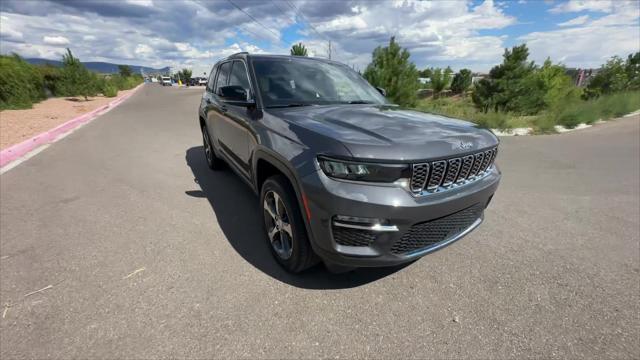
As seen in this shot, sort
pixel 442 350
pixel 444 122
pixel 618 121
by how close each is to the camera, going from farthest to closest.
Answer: pixel 618 121
pixel 444 122
pixel 442 350

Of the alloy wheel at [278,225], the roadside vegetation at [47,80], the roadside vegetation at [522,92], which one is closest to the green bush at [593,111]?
the roadside vegetation at [522,92]

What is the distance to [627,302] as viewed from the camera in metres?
2.24

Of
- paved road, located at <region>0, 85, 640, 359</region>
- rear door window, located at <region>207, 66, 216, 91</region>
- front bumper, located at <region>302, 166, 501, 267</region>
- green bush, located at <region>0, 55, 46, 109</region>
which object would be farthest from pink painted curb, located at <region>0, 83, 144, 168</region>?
front bumper, located at <region>302, 166, 501, 267</region>

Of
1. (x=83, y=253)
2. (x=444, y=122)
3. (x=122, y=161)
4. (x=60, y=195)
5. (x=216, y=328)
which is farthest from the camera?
(x=122, y=161)

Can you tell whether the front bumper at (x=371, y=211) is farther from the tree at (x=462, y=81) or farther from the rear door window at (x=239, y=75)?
the tree at (x=462, y=81)

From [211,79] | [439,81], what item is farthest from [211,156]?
[439,81]

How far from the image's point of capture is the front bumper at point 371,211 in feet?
5.95

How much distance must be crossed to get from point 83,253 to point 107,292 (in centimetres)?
82

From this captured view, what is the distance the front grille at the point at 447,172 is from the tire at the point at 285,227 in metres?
0.87

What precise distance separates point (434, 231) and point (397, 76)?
11.4 metres

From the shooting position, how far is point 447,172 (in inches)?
80.3

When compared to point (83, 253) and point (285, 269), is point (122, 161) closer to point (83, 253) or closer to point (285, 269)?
point (83, 253)

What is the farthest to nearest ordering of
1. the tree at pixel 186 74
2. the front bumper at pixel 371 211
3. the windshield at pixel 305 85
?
1. the tree at pixel 186 74
2. the windshield at pixel 305 85
3. the front bumper at pixel 371 211

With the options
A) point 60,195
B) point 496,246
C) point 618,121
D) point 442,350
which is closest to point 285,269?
point 442,350
